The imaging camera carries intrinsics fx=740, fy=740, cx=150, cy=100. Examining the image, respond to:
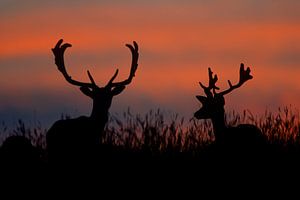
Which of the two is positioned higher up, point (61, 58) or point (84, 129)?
point (61, 58)

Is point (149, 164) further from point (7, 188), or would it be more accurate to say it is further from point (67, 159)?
point (7, 188)

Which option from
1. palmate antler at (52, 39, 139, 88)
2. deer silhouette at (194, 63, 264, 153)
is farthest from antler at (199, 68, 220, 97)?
palmate antler at (52, 39, 139, 88)

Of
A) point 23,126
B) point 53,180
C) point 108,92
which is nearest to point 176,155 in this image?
point 108,92

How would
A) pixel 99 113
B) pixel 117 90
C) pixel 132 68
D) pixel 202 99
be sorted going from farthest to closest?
pixel 202 99 < pixel 132 68 < pixel 117 90 < pixel 99 113

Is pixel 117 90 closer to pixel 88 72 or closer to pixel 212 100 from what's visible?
pixel 88 72

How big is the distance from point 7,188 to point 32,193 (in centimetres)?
49

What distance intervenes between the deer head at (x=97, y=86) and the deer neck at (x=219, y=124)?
63.4 inches

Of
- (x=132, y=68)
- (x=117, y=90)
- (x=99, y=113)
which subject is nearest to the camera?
(x=99, y=113)

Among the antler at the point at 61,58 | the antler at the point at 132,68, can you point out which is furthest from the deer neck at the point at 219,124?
the antler at the point at 61,58

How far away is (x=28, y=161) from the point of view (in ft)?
33.3

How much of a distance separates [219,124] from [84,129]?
2579mm

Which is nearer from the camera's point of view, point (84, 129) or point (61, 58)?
point (84, 129)

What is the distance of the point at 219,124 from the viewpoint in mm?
12109

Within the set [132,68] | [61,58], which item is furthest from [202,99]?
[61,58]
